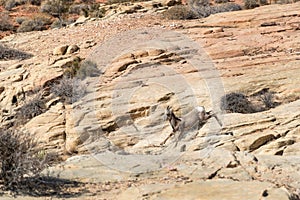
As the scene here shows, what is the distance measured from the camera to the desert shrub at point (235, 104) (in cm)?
1034

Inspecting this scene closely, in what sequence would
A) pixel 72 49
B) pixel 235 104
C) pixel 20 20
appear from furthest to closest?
1. pixel 20 20
2. pixel 72 49
3. pixel 235 104

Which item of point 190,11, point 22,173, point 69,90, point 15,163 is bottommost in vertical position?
point 69,90

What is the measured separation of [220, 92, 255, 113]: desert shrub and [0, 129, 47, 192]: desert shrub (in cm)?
480

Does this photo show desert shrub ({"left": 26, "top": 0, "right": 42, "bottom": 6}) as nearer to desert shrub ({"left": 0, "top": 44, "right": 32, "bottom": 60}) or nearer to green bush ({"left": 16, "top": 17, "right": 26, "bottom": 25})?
green bush ({"left": 16, "top": 17, "right": 26, "bottom": 25})

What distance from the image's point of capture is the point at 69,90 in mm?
12727

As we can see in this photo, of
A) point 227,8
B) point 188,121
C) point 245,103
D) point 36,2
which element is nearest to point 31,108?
point 188,121

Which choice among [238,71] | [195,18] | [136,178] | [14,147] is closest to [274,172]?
[136,178]

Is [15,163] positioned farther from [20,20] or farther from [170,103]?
[20,20]

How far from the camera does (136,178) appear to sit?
691 cm

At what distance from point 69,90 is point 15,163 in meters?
6.45

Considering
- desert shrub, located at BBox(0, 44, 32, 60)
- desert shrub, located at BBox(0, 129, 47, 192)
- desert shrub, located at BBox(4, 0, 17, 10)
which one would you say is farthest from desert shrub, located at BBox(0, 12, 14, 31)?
desert shrub, located at BBox(0, 129, 47, 192)

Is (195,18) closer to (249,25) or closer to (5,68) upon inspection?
(249,25)

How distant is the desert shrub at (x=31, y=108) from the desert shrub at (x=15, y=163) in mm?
5789

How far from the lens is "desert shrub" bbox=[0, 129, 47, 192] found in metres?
6.27
